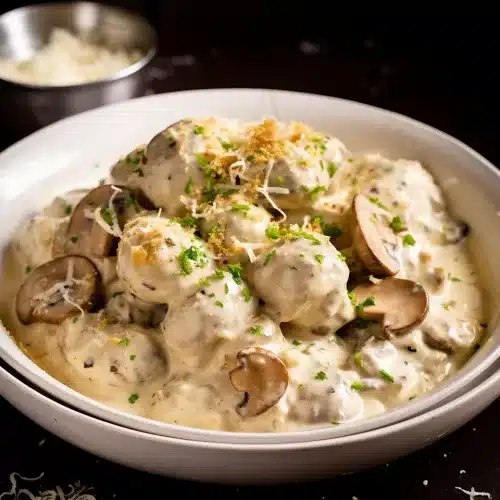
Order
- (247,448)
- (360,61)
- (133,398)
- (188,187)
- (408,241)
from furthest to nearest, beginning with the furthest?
(360,61) < (408,241) < (188,187) < (133,398) < (247,448)

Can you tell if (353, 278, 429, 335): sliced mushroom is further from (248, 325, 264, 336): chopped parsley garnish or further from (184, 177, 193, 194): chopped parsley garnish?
(184, 177, 193, 194): chopped parsley garnish

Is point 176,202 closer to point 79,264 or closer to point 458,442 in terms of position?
point 79,264

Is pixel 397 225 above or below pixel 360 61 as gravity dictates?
above

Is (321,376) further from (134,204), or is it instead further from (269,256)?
(134,204)

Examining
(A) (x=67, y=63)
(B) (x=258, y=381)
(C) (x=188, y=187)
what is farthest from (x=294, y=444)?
(A) (x=67, y=63)

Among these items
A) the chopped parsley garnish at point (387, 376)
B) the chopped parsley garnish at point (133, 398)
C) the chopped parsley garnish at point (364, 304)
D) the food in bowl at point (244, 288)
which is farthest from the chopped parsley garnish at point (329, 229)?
the chopped parsley garnish at point (133, 398)

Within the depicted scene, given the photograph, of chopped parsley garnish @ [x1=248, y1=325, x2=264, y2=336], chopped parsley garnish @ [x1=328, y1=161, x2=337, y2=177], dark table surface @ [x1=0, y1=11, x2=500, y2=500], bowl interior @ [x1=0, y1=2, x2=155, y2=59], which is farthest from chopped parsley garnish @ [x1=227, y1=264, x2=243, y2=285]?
bowl interior @ [x1=0, y1=2, x2=155, y2=59]
